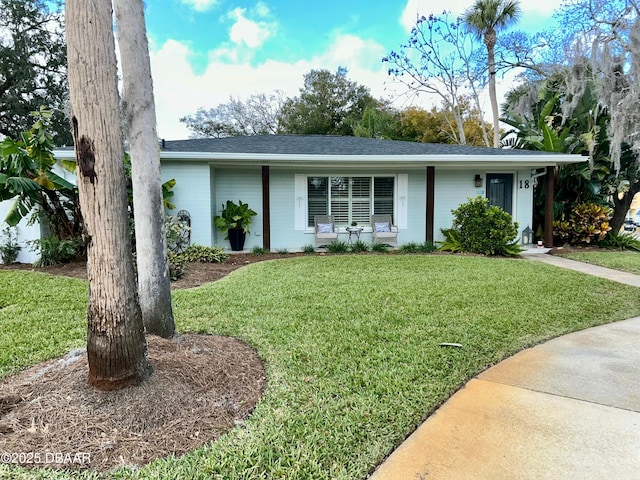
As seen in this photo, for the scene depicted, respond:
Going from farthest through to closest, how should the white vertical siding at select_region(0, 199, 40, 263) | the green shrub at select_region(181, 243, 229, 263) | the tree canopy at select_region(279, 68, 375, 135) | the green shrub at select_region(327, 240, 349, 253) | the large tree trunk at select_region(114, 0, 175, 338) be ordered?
the tree canopy at select_region(279, 68, 375, 135) < the green shrub at select_region(327, 240, 349, 253) < the green shrub at select_region(181, 243, 229, 263) < the white vertical siding at select_region(0, 199, 40, 263) < the large tree trunk at select_region(114, 0, 175, 338)

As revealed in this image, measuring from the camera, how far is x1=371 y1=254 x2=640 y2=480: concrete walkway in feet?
6.29

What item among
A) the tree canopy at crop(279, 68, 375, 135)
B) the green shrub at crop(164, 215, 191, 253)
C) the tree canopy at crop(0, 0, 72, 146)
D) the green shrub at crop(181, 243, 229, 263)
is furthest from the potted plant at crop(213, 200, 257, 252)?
the tree canopy at crop(279, 68, 375, 135)

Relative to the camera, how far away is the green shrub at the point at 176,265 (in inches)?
263

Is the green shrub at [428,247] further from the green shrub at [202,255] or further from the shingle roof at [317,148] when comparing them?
the green shrub at [202,255]

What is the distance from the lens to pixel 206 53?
19.3 m

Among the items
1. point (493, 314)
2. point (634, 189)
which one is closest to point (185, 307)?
point (493, 314)

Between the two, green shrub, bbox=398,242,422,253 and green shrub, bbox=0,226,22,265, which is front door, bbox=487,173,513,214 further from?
green shrub, bbox=0,226,22,265

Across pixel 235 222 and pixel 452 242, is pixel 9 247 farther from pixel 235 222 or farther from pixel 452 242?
pixel 452 242

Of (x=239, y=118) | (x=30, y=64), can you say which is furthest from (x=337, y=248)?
(x=239, y=118)

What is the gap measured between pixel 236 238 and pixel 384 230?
401 centimetres

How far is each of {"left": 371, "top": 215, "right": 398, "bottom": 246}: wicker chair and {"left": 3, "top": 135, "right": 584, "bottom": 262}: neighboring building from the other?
1.00 ft

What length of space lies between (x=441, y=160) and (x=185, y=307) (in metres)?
7.48

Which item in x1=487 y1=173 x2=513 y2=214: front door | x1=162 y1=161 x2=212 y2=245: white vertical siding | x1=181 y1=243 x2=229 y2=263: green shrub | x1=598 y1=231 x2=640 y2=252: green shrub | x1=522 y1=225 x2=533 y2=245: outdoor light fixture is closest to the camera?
x1=181 y1=243 x2=229 y2=263: green shrub

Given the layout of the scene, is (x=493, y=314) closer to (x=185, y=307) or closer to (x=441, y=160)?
(x=185, y=307)
